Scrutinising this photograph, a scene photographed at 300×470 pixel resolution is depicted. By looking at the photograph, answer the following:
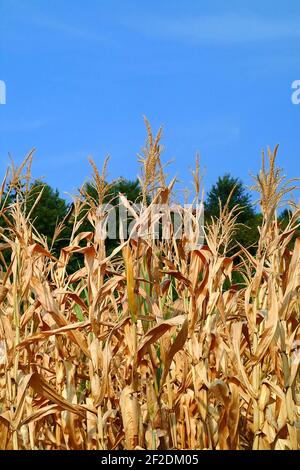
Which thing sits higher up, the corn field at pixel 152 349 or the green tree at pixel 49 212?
the green tree at pixel 49 212

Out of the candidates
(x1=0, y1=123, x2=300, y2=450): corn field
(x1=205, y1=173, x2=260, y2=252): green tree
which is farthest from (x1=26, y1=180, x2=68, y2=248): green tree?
(x1=0, y1=123, x2=300, y2=450): corn field

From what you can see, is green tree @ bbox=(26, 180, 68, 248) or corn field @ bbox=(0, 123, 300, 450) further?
green tree @ bbox=(26, 180, 68, 248)

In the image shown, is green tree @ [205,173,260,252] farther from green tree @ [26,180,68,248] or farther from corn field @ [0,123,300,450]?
corn field @ [0,123,300,450]

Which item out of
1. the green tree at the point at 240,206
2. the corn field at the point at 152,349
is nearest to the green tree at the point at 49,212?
the green tree at the point at 240,206

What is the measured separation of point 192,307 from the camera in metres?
4.03

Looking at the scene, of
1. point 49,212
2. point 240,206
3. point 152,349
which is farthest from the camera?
point 240,206

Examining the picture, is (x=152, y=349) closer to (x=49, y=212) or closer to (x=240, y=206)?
(x=49, y=212)

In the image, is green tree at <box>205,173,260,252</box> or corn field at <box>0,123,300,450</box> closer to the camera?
corn field at <box>0,123,300,450</box>

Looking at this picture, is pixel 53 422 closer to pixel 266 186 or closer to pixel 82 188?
pixel 82 188

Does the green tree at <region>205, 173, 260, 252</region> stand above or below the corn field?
above

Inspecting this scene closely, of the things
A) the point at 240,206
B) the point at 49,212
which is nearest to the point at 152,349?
the point at 49,212

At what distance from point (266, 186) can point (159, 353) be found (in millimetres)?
1085

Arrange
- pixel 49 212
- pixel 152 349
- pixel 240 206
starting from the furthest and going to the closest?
pixel 240 206, pixel 49 212, pixel 152 349

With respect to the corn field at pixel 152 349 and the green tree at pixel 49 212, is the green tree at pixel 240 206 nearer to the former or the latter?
the green tree at pixel 49 212
